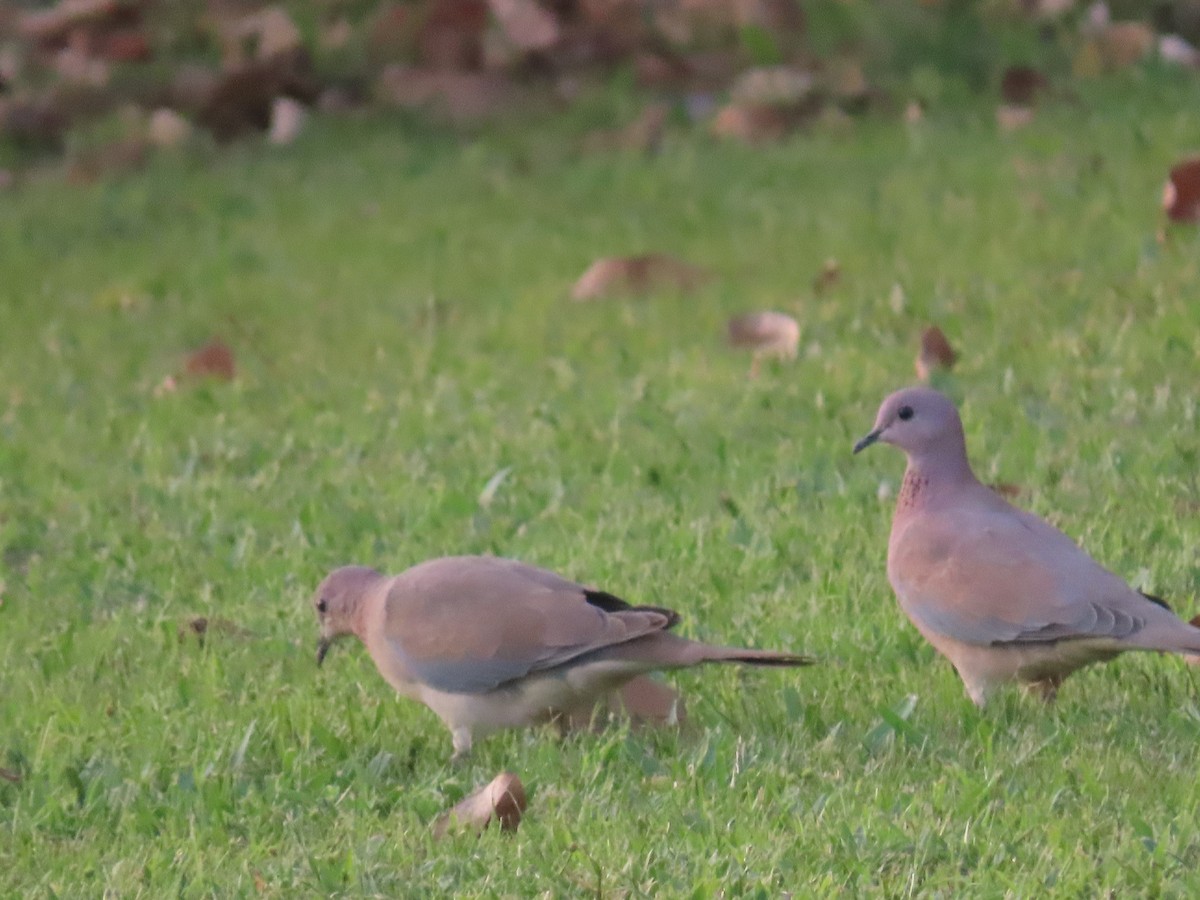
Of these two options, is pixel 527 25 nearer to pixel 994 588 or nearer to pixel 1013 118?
pixel 1013 118

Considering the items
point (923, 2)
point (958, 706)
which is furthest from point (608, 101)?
point (958, 706)

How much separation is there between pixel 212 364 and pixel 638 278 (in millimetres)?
1675

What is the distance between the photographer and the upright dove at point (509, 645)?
4.53 m

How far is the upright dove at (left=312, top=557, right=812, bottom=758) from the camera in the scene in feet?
14.9

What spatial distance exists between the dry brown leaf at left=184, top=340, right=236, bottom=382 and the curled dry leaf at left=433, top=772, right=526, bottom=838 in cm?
409

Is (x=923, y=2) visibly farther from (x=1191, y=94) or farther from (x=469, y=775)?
(x=469, y=775)

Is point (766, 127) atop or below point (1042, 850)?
below

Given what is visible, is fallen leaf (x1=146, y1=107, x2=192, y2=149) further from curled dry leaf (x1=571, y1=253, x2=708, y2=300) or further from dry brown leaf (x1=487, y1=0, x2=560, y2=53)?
curled dry leaf (x1=571, y1=253, x2=708, y2=300)

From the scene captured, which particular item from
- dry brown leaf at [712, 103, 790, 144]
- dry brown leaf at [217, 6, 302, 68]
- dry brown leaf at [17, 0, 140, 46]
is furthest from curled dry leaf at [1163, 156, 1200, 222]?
dry brown leaf at [17, 0, 140, 46]

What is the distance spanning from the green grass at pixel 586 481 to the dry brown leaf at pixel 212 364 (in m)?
0.11

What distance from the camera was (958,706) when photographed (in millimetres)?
4766

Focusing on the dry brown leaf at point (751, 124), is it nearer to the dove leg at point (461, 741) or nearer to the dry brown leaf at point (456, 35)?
the dry brown leaf at point (456, 35)

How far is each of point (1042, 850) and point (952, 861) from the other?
16 centimetres

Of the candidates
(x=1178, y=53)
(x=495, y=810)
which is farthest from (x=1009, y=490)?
(x=1178, y=53)
